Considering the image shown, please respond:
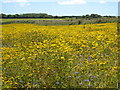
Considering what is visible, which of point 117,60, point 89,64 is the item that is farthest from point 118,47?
point 89,64

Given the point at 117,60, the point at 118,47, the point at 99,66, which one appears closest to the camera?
the point at 99,66

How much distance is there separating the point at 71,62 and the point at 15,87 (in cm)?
189

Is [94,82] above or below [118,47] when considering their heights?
below

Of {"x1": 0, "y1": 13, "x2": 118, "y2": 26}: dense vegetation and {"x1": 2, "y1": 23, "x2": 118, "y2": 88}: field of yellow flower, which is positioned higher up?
{"x1": 0, "y1": 13, "x2": 118, "y2": 26}: dense vegetation

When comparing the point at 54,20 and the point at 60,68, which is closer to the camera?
the point at 60,68

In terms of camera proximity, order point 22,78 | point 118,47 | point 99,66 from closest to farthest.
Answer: point 22,78
point 99,66
point 118,47

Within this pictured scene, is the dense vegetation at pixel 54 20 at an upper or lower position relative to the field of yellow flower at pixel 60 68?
upper

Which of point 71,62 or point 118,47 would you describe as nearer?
point 71,62

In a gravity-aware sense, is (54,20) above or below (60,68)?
above

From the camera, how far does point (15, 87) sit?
5.61m

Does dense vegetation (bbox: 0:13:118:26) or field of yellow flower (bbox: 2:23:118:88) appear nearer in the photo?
field of yellow flower (bbox: 2:23:118:88)

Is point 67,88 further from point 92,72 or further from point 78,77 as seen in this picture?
point 92,72

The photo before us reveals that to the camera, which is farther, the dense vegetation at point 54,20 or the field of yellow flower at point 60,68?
the dense vegetation at point 54,20

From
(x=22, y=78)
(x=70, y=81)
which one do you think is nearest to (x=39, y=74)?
(x=22, y=78)
